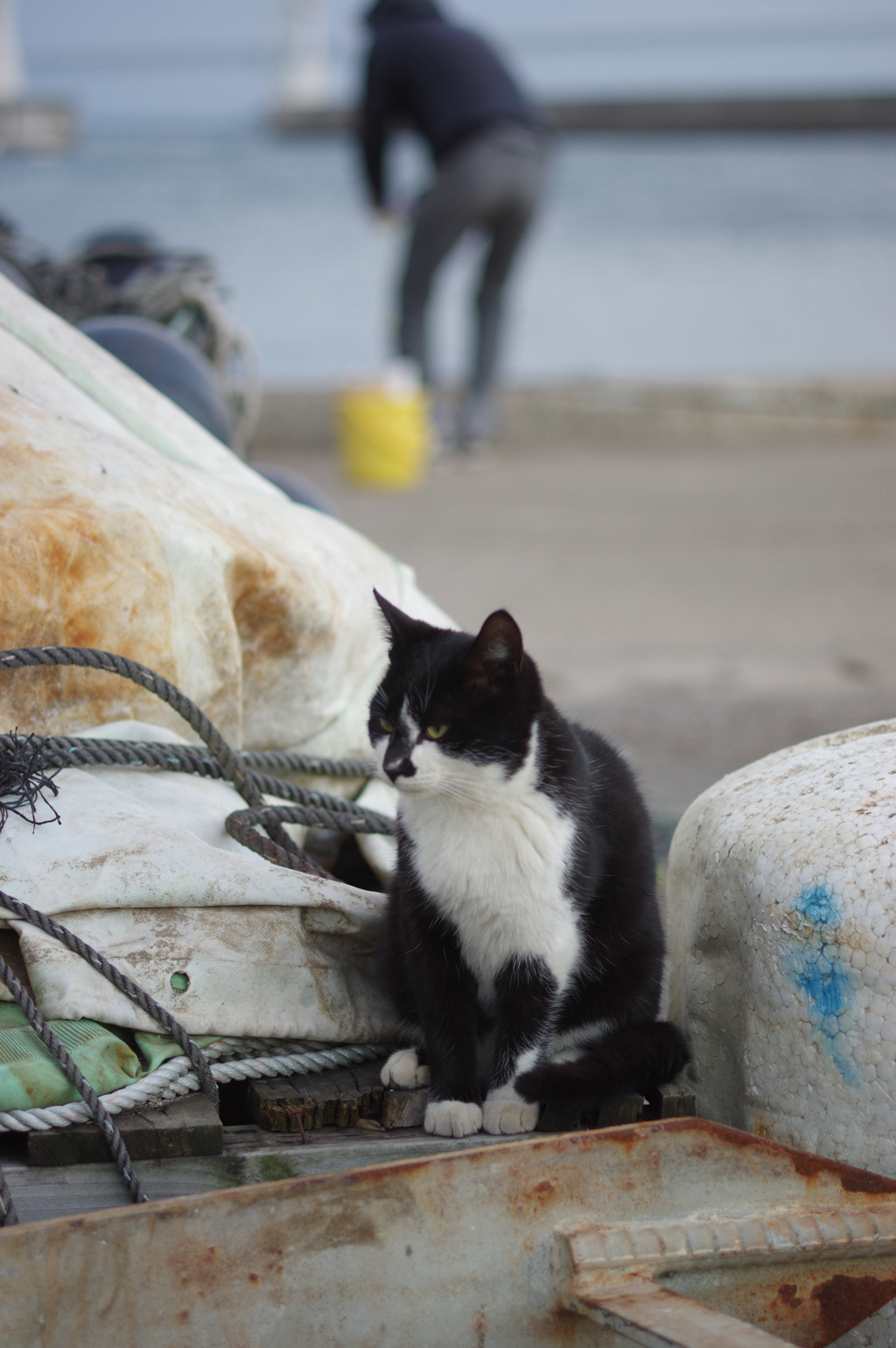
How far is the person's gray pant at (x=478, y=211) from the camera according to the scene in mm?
6539

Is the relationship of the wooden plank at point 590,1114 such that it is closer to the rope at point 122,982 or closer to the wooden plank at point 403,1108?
the wooden plank at point 403,1108

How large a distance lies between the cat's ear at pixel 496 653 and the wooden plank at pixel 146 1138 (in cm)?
57

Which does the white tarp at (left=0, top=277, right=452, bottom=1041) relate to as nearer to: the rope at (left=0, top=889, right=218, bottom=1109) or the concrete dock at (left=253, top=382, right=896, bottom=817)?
the rope at (left=0, top=889, right=218, bottom=1109)

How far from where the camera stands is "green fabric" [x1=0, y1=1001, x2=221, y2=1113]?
4.22 feet

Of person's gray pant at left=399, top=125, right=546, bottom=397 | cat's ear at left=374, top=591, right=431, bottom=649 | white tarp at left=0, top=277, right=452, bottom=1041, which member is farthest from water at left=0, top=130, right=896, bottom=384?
cat's ear at left=374, top=591, right=431, bottom=649

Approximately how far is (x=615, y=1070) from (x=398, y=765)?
1.41ft

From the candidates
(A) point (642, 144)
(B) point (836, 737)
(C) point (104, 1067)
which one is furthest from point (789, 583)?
(A) point (642, 144)

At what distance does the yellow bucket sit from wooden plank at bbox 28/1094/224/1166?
18.6 feet

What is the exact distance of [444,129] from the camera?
259 inches

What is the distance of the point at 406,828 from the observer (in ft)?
5.02

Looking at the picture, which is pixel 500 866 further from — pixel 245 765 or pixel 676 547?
pixel 676 547

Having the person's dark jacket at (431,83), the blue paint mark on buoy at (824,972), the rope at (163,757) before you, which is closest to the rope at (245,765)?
the rope at (163,757)

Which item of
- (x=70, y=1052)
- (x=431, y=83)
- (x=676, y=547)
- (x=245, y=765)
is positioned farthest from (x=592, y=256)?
(x=70, y=1052)

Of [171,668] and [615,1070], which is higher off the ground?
[171,668]
